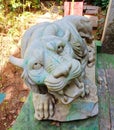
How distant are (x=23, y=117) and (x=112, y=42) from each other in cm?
108

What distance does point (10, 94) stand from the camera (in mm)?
2471

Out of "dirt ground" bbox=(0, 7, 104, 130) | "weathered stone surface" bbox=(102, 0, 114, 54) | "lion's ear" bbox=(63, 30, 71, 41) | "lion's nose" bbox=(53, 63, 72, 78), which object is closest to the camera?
"lion's nose" bbox=(53, 63, 72, 78)

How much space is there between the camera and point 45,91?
1.03 meters

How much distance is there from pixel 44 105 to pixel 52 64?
0.22m

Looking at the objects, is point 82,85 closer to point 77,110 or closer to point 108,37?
point 77,110

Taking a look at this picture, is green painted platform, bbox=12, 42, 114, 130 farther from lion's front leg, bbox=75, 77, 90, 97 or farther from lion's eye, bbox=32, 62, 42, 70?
lion's eye, bbox=32, 62, 42, 70

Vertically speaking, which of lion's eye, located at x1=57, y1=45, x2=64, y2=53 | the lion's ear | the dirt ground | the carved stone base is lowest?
the dirt ground

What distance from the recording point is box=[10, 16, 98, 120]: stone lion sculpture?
89 cm

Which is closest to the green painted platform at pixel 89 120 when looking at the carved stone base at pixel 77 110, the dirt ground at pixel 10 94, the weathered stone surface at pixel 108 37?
the carved stone base at pixel 77 110

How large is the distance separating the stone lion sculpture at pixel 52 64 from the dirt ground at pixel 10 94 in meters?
1.28

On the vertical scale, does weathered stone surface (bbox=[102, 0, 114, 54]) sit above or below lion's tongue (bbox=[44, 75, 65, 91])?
below

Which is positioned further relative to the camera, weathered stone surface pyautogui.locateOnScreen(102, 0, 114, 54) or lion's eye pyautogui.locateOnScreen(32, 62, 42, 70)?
weathered stone surface pyautogui.locateOnScreen(102, 0, 114, 54)

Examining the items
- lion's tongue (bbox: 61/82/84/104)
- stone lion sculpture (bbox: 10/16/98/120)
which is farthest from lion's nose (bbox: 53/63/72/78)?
lion's tongue (bbox: 61/82/84/104)

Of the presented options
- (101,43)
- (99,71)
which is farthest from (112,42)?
(99,71)
